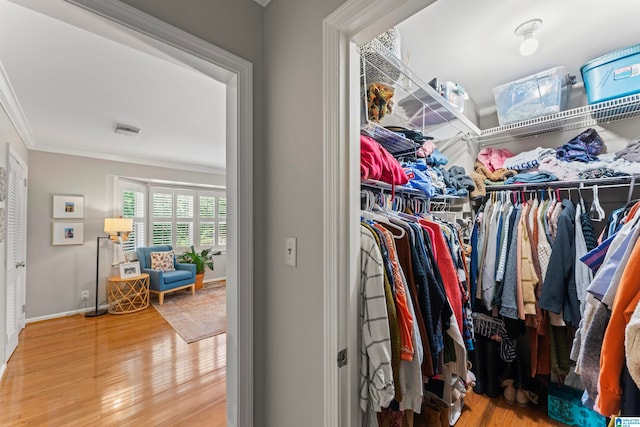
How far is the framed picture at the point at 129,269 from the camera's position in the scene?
4219 millimetres

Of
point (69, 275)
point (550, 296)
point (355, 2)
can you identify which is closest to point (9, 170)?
point (69, 275)

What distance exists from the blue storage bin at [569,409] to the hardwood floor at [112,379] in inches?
87.9

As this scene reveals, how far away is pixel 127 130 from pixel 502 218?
3.90 meters

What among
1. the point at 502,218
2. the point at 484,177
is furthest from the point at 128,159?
the point at 502,218

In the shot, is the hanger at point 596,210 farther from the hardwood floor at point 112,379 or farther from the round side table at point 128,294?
the round side table at point 128,294

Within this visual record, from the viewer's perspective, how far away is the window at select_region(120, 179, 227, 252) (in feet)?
16.1

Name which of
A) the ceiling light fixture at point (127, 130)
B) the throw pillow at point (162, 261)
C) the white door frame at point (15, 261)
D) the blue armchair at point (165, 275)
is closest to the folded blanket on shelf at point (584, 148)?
the ceiling light fixture at point (127, 130)

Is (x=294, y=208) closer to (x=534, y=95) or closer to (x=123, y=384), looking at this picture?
(x=534, y=95)

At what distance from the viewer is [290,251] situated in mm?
1057

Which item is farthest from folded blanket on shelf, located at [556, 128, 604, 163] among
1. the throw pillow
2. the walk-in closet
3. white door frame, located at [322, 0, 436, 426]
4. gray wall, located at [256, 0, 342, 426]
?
the throw pillow

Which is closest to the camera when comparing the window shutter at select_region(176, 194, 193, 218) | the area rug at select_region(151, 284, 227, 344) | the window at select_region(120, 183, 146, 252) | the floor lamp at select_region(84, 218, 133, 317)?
the area rug at select_region(151, 284, 227, 344)

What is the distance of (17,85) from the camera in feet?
7.02

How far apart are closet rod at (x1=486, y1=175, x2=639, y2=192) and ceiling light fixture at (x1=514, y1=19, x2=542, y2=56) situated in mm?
899

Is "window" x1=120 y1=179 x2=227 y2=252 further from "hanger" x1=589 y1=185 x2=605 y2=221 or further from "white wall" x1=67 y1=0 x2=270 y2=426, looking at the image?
"hanger" x1=589 y1=185 x2=605 y2=221
